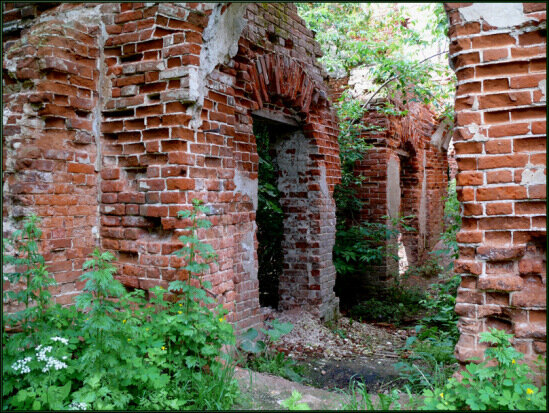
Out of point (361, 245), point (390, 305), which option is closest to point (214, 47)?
point (361, 245)

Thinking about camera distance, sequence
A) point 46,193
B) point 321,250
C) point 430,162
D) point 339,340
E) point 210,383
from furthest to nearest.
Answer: point 430,162
point 321,250
point 339,340
point 46,193
point 210,383

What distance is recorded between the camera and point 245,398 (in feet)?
9.62

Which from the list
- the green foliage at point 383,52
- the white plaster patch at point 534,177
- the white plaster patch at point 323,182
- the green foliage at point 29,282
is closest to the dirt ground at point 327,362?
the green foliage at point 29,282

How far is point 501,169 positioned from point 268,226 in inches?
157

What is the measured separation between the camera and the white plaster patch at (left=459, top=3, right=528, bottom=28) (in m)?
2.65

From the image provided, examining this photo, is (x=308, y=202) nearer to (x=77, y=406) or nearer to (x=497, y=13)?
(x=497, y=13)

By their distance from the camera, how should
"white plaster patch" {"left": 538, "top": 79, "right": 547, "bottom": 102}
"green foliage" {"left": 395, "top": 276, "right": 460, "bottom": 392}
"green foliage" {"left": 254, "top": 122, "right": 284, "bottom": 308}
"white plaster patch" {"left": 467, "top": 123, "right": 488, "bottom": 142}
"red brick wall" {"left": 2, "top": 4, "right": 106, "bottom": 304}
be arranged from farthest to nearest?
"green foliage" {"left": 254, "top": 122, "right": 284, "bottom": 308}, "green foliage" {"left": 395, "top": 276, "right": 460, "bottom": 392}, "red brick wall" {"left": 2, "top": 4, "right": 106, "bottom": 304}, "white plaster patch" {"left": 467, "top": 123, "right": 488, "bottom": 142}, "white plaster patch" {"left": 538, "top": 79, "right": 547, "bottom": 102}

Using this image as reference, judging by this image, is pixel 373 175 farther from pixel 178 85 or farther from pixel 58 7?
pixel 58 7

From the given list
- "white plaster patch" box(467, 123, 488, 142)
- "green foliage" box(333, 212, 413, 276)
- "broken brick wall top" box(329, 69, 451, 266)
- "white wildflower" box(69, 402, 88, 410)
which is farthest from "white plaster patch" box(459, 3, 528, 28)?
"green foliage" box(333, 212, 413, 276)

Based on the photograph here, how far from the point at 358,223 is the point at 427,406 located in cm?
545

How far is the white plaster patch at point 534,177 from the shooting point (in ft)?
8.54

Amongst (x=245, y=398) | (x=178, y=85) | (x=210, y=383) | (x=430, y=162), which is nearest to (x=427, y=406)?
(x=245, y=398)

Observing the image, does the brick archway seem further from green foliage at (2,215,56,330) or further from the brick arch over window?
green foliage at (2,215,56,330)

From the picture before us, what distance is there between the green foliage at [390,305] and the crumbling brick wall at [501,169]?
156 inches
